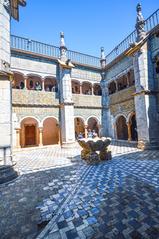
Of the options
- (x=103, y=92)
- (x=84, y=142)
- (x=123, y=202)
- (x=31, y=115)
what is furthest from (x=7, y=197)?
(x=103, y=92)

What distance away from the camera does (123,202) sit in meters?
3.63

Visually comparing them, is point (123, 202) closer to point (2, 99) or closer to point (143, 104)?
point (2, 99)

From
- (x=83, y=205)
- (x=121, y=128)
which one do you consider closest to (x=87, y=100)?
(x=121, y=128)

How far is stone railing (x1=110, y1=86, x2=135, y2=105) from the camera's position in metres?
13.3

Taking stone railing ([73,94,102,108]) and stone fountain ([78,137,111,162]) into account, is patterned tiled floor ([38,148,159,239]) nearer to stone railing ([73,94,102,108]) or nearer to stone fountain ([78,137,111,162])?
stone fountain ([78,137,111,162])

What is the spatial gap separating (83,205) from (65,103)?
10.6 m

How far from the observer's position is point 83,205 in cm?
363

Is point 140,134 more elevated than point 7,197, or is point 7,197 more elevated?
point 140,134

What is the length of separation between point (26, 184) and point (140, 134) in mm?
8799

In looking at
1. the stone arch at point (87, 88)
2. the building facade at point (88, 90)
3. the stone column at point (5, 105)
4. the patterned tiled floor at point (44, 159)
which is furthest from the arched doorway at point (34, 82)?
the stone column at point (5, 105)

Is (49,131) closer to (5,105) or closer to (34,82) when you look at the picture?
(34,82)

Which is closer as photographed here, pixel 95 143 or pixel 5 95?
pixel 5 95

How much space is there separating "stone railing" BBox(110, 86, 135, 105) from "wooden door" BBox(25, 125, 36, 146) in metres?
9.35

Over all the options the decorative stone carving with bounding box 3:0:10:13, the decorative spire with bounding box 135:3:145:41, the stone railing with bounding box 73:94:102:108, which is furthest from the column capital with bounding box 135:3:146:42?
the decorative stone carving with bounding box 3:0:10:13
